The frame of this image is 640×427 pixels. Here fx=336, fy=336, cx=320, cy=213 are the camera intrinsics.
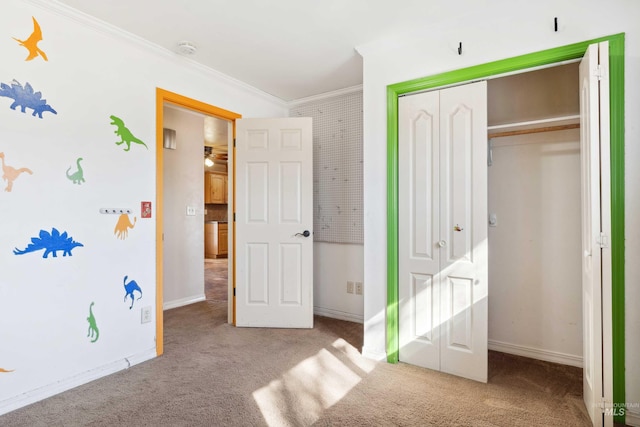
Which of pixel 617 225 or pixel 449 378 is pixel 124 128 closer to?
pixel 449 378

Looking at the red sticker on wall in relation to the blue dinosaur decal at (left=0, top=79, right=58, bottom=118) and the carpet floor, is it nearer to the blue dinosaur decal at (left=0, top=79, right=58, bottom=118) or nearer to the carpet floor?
the blue dinosaur decal at (left=0, top=79, right=58, bottom=118)

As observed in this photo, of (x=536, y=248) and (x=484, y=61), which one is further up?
(x=484, y=61)

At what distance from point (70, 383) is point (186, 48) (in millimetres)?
2501

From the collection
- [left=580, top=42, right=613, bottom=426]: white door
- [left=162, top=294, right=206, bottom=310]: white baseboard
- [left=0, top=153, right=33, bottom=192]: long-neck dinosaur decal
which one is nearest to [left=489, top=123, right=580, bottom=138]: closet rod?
[left=580, top=42, right=613, bottom=426]: white door

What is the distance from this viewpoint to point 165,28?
2398 mm

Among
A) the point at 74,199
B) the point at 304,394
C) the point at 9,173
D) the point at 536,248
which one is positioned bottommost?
the point at 304,394

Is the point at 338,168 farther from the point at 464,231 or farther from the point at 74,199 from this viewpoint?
the point at 74,199

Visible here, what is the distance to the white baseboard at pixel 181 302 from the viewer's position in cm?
405

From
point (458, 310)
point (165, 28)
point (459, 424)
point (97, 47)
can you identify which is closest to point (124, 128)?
point (97, 47)

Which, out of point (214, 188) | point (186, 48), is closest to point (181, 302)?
point (186, 48)

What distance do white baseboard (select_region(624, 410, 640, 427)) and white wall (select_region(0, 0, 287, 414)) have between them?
3.09m

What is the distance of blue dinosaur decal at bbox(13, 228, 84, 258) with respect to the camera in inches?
79.7

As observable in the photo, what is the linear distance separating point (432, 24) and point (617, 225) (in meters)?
1.69

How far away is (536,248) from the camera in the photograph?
103 inches
